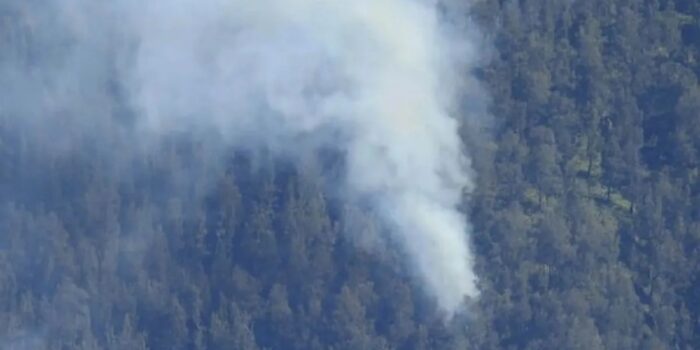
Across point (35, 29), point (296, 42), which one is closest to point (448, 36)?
point (296, 42)

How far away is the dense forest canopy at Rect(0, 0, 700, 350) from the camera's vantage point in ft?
312

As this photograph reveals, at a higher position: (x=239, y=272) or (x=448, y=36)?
(x=448, y=36)

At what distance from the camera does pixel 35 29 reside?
331 ft

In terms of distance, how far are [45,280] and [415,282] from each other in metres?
9.78

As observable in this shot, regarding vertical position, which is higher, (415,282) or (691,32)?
(691,32)

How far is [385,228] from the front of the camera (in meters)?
98.0

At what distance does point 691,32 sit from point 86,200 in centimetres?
1815

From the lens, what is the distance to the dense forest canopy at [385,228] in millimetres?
95062

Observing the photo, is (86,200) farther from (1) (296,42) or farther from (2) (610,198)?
(2) (610,198)

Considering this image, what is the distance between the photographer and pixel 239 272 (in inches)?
3787

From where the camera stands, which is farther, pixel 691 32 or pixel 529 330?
pixel 691 32

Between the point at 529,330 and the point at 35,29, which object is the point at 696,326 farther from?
the point at 35,29

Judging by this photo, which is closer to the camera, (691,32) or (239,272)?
(239,272)

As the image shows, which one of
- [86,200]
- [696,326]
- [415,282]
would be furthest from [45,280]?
[696,326]
